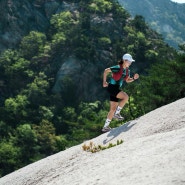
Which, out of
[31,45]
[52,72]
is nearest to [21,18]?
[31,45]

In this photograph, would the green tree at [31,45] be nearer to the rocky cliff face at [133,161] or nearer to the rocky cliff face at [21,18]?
the rocky cliff face at [21,18]

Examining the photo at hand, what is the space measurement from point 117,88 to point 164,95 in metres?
17.2

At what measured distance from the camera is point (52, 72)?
10244cm

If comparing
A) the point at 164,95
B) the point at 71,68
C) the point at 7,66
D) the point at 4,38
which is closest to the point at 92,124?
the point at 164,95

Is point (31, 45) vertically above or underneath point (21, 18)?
underneath

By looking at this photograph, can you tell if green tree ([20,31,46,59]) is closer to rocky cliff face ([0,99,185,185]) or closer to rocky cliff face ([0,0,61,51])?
rocky cliff face ([0,0,61,51])

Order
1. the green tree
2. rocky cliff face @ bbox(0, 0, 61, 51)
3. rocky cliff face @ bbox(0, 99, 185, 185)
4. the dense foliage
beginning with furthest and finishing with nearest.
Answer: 1. rocky cliff face @ bbox(0, 0, 61, 51)
2. the green tree
3. the dense foliage
4. rocky cliff face @ bbox(0, 99, 185, 185)

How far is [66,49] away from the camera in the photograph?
105 metres

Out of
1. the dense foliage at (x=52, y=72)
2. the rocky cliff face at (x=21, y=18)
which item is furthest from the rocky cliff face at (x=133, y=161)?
the rocky cliff face at (x=21, y=18)

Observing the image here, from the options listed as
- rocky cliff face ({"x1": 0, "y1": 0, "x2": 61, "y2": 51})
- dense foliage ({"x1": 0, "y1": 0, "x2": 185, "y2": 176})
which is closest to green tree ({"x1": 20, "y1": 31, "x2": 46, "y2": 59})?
dense foliage ({"x1": 0, "y1": 0, "x2": 185, "y2": 176})

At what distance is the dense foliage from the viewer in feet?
257

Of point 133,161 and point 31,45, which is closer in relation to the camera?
point 133,161

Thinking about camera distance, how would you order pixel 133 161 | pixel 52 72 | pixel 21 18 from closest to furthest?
pixel 133 161, pixel 52 72, pixel 21 18

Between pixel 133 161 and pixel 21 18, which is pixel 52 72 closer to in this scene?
pixel 21 18
